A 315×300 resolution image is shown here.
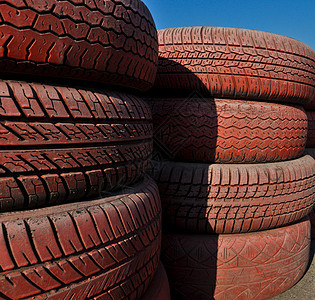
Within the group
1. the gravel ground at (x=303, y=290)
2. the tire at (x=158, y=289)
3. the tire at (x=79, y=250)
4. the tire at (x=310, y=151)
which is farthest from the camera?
the tire at (x=310, y=151)

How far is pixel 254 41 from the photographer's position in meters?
1.48

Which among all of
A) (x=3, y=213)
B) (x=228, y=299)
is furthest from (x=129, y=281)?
(x=228, y=299)

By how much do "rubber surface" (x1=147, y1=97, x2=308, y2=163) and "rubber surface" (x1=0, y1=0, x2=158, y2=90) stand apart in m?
0.60

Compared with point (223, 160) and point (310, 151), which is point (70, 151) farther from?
point (310, 151)

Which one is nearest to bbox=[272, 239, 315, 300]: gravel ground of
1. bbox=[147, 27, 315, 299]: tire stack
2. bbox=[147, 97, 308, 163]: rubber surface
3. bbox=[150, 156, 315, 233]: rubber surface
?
bbox=[147, 27, 315, 299]: tire stack

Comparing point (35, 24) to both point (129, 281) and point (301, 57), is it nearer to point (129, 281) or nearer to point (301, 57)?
point (129, 281)

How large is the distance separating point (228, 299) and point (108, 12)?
148 cm

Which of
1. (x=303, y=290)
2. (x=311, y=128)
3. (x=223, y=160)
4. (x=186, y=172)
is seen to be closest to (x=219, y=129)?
(x=223, y=160)

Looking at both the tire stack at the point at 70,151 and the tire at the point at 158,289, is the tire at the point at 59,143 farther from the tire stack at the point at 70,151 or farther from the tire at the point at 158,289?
the tire at the point at 158,289

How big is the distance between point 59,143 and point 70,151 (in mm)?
38

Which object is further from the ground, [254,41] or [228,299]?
[254,41]

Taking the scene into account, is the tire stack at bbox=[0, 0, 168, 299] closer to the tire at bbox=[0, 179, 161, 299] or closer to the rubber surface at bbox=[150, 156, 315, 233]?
the tire at bbox=[0, 179, 161, 299]

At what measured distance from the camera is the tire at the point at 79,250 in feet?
2.00

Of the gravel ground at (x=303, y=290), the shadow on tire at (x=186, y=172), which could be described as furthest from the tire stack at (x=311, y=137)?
the shadow on tire at (x=186, y=172)
